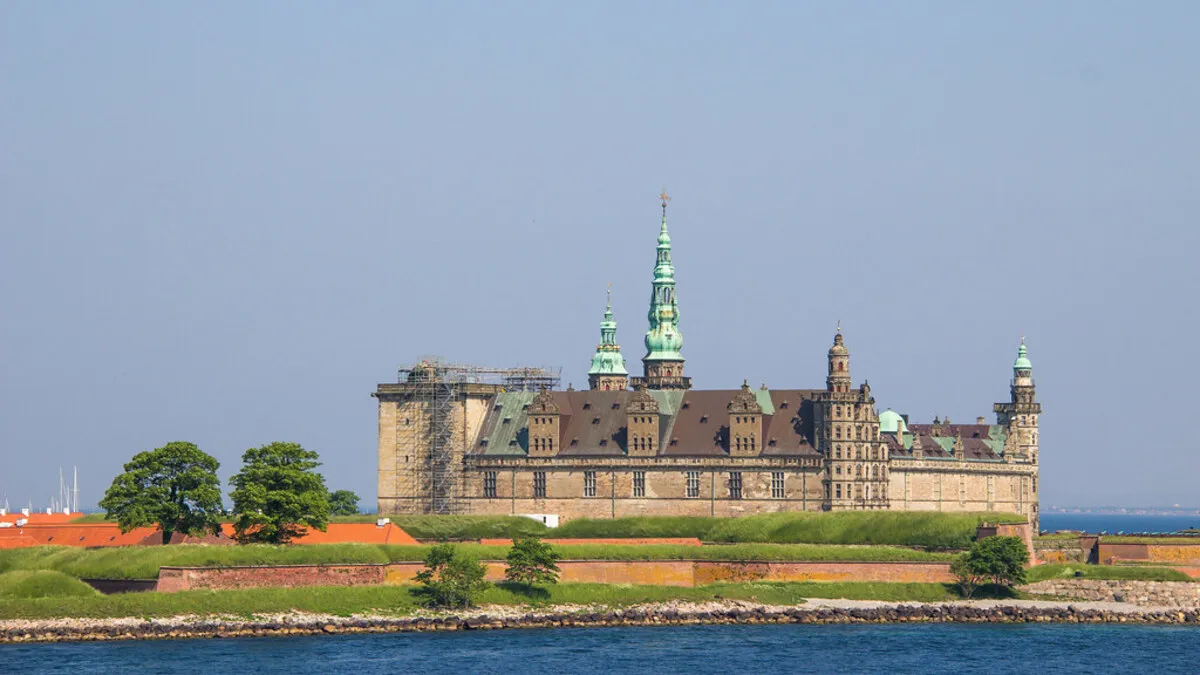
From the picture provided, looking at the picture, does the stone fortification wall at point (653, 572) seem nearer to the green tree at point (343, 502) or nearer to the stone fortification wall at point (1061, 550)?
the stone fortification wall at point (1061, 550)

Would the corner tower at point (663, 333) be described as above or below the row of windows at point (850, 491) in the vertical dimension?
above

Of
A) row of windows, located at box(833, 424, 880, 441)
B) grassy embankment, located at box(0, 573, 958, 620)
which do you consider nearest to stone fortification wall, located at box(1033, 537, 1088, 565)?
grassy embankment, located at box(0, 573, 958, 620)

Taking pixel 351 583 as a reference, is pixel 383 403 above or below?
above

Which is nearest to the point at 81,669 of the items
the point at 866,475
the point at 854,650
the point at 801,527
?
the point at 854,650

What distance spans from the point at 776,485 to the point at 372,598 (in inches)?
1368

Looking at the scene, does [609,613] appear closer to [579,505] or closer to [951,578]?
[951,578]

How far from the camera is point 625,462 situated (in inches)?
5285

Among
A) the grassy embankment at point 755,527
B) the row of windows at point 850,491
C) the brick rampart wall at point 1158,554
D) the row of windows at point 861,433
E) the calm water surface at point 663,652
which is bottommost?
the calm water surface at point 663,652

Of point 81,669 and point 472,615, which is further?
point 472,615

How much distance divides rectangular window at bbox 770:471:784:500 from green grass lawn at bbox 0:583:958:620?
2042cm

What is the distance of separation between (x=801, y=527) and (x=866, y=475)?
9.87 m

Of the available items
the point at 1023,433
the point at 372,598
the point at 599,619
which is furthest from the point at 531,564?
the point at 1023,433

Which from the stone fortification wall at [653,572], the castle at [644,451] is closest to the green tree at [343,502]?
the castle at [644,451]

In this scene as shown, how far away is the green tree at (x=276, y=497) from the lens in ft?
356
